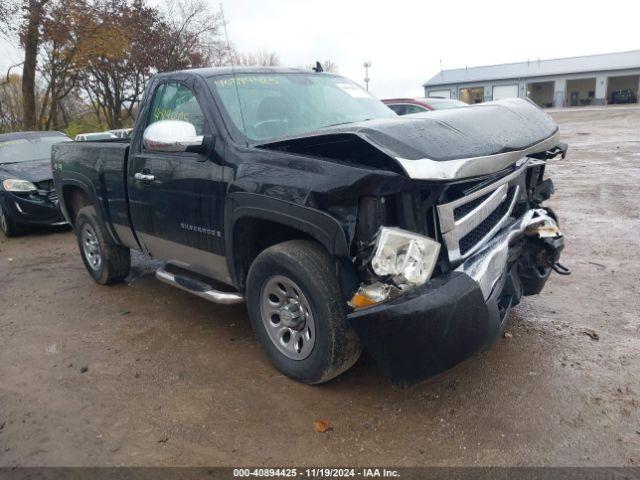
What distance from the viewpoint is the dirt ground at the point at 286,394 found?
111 inches

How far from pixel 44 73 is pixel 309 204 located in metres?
23.6

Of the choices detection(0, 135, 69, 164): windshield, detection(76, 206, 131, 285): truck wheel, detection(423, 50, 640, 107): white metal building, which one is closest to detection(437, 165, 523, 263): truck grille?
detection(76, 206, 131, 285): truck wheel

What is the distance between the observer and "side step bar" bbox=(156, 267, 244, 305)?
3725 mm

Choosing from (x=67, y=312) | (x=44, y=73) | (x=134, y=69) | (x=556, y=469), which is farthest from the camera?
(x=134, y=69)

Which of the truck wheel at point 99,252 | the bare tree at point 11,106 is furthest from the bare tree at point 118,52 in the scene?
the truck wheel at point 99,252

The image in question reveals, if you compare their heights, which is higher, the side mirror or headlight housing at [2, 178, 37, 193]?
the side mirror

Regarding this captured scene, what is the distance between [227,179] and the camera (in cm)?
356

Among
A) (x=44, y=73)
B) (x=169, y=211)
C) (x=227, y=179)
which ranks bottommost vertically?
(x=169, y=211)

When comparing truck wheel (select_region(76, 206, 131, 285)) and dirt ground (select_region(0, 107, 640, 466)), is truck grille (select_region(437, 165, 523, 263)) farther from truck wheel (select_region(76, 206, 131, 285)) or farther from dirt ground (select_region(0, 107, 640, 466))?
truck wheel (select_region(76, 206, 131, 285))

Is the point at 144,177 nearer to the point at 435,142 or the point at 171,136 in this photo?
the point at 171,136

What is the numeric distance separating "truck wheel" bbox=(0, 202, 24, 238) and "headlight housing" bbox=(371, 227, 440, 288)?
25.0ft

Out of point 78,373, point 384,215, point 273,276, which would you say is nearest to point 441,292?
point 384,215

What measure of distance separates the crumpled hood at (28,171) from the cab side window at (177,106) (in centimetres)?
474

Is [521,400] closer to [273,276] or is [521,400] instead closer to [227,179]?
[273,276]
